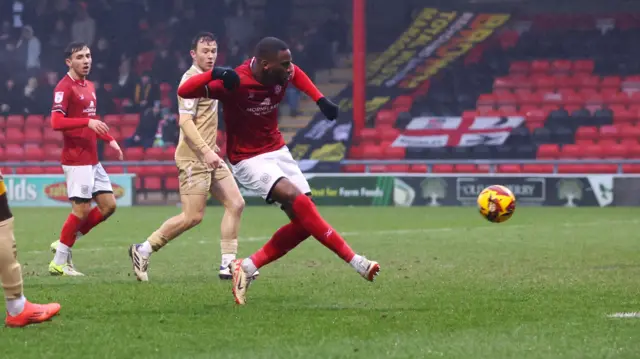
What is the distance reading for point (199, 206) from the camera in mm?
10492

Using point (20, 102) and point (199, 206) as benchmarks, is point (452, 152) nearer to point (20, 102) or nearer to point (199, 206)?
point (20, 102)

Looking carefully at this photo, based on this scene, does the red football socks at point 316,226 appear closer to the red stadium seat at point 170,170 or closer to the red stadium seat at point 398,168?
the red stadium seat at point 170,170

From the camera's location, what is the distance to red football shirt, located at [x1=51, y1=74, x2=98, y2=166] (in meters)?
11.1

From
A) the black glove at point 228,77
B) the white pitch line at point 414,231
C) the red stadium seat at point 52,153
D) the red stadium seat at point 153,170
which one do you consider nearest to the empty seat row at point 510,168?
the red stadium seat at point 153,170

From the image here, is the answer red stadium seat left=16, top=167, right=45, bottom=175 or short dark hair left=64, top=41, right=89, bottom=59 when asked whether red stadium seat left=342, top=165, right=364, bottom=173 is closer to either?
red stadium seat left=16, top=167, right=45, bottom=175

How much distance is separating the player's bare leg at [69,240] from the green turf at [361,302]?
18cm

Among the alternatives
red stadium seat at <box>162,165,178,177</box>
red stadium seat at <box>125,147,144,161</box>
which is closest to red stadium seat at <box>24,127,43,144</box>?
red stadium seat at <box>125,147,144,161</box>

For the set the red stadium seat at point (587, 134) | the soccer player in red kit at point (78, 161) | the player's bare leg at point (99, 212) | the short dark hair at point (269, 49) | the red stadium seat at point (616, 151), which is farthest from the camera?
the red stadium seat at point (587, 134)

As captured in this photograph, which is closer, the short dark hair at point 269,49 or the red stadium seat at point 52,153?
the short dark hair at point 269,49

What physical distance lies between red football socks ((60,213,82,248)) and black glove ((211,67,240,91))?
362 centimetres

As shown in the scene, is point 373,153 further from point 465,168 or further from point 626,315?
point 626,315

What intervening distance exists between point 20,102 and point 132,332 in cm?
2754

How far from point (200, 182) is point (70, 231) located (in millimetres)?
1459

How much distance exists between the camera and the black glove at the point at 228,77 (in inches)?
313
